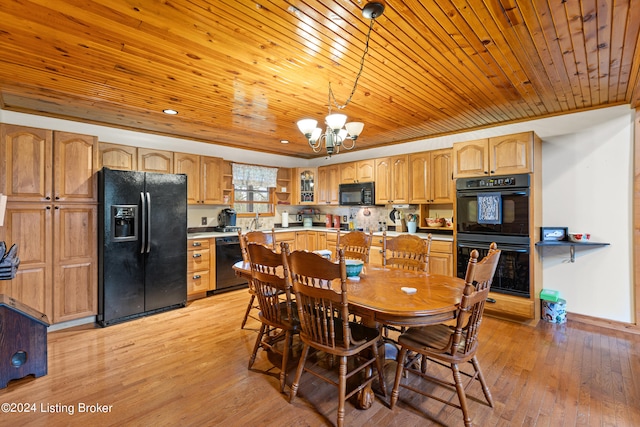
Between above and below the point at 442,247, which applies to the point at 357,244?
above

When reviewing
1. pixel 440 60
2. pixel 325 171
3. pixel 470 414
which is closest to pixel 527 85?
pixel 440 60

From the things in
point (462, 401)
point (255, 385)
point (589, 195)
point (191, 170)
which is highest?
point (191, 170)

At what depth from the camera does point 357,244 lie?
10.7 ft

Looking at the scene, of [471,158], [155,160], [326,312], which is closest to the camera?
[326,312]

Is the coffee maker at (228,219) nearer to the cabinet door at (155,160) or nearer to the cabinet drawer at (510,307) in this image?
the cabinet door at (155,160)

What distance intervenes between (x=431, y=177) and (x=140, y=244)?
3.86 metres

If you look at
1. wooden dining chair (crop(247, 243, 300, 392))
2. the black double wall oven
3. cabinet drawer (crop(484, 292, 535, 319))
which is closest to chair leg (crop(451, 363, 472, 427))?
wooden dining chair (crop(247, 243, 300, 392))

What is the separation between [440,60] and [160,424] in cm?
311

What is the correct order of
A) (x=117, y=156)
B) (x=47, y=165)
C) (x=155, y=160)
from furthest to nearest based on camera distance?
1. (x=155, y=160)
2. (x=117, y=156)
3. (x=47, y=165)

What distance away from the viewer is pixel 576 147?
11.6ft

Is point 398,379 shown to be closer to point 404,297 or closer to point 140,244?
point 404,297

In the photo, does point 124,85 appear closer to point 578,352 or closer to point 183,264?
point 183,264

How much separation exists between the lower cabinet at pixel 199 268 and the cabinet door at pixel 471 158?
3.52 m

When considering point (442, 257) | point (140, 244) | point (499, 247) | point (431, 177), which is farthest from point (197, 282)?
point (499, 247)
